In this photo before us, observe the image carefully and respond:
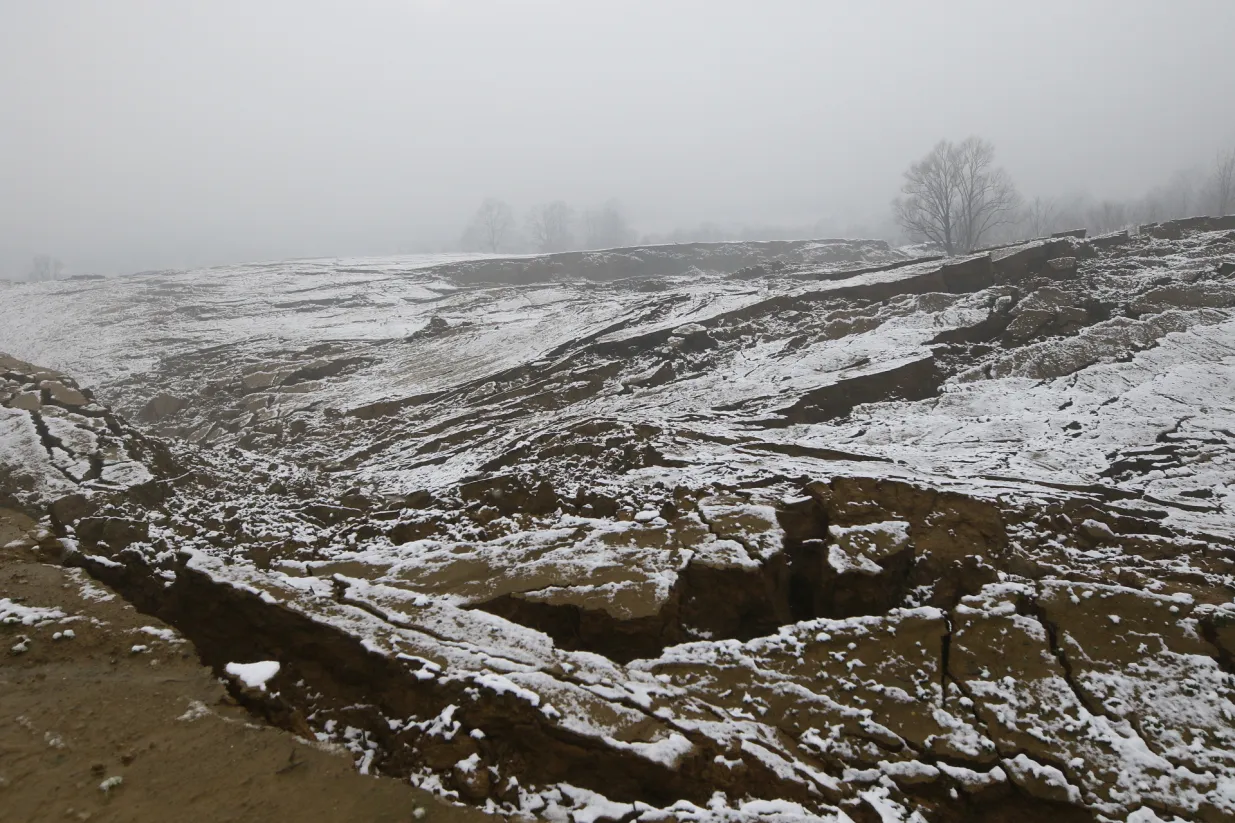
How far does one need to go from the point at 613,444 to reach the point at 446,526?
3057 mm

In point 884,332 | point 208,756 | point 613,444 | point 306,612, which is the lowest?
point 208,756

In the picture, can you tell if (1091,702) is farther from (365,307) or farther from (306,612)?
(365,307)

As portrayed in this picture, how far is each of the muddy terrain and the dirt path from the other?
0.78 feet

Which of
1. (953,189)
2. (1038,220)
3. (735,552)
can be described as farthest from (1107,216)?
(735,552)

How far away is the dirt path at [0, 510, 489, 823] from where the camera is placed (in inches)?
144

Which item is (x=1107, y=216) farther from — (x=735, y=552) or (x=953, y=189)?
(x=735, y=552)

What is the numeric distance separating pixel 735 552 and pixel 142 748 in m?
5.31

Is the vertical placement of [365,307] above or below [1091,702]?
above

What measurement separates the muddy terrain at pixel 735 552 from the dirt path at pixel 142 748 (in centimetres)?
24

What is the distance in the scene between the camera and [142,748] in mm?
4078

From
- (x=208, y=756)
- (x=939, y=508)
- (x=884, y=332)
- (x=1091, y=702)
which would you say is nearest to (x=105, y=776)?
(x=208, y=756)

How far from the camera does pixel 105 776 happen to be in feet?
12.5

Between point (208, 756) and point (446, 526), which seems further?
point (446, 526)

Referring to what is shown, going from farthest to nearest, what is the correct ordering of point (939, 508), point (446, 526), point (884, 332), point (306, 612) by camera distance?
1. point (884, 332)
2. point (446, 526)
3. point (939, 508)
4. point (306, 612)
